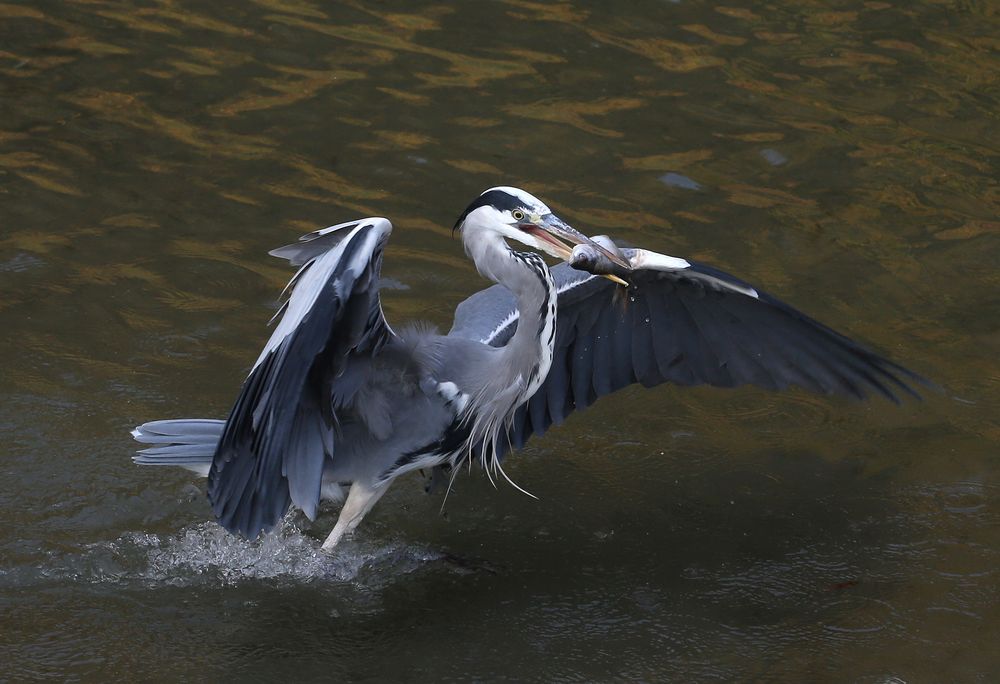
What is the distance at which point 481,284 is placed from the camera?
21.7ft

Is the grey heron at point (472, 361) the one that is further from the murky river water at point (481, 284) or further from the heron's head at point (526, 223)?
the murky river water at point (481, 284)

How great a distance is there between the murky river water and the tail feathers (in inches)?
11.5

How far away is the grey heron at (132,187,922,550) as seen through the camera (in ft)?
13.7

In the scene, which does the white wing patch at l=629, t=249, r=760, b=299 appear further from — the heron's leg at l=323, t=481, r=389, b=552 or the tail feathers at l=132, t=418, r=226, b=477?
the tail feathers at l=132, t=418, r=226, b=477

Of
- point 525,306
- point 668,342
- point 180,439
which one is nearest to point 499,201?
point 525,306

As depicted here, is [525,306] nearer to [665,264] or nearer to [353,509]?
[665,264]

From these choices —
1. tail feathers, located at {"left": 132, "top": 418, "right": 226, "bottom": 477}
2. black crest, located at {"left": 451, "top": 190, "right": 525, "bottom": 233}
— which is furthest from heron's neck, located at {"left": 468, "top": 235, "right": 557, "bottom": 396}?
tail feathers, located at {"left": 132, "top": 418, "right": 226, "bottom": 477}

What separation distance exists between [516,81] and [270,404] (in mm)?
4648

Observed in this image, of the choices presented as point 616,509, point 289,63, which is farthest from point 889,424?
point 289,63

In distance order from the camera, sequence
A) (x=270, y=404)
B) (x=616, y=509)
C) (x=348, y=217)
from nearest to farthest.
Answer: (x=270, y=404) < (x=616, y=509) < (x=348, y=217)

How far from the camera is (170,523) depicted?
16.6 feet

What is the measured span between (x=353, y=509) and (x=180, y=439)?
2.24 feet

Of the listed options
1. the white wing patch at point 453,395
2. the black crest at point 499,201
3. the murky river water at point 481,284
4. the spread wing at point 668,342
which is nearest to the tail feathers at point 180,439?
the murky river water at point 481,284

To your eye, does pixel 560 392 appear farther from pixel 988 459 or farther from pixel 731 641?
pixel 988 459
